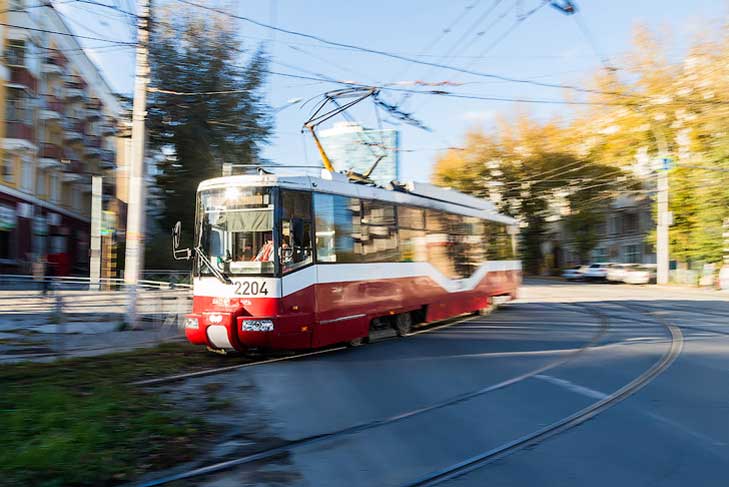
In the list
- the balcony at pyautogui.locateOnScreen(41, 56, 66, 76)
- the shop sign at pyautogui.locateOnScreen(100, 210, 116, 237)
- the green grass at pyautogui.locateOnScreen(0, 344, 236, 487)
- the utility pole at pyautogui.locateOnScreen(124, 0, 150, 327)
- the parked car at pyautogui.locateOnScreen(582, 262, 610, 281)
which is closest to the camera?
the green grass at pyautogui.locateOnScreen(0, 344, 236, 487)

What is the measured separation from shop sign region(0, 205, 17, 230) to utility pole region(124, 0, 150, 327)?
56.5ft

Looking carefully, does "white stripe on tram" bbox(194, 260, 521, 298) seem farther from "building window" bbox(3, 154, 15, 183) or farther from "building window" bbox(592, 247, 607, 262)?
"building window" bbox(592, 247, 607, 262)

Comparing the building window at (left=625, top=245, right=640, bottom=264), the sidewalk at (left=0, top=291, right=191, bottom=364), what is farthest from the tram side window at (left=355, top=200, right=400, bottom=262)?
the building window at (left=625, top=245, right=640, bottom=264)

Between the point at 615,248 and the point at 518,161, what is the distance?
14.1 metres

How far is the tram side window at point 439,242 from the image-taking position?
14.2m

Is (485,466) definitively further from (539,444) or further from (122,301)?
(122,301)

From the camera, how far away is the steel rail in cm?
475

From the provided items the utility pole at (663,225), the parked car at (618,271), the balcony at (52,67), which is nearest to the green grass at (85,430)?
the balcony at (52,67)

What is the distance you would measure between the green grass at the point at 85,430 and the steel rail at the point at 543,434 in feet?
6.93

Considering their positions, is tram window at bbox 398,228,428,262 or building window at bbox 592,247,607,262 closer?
tram window at bbox 398,228,428,262

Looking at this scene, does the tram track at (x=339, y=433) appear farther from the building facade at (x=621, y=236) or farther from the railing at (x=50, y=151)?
the building facade at (x=621, y=236)

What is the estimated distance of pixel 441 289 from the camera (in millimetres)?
14516

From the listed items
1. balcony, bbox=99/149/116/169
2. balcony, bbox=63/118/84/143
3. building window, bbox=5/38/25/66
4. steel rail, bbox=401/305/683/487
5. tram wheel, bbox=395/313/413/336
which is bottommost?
steel rail, bbox=401/305/683/487

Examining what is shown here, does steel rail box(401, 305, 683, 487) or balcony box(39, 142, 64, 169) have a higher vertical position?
balcony box(39, 142, 64, 169)
